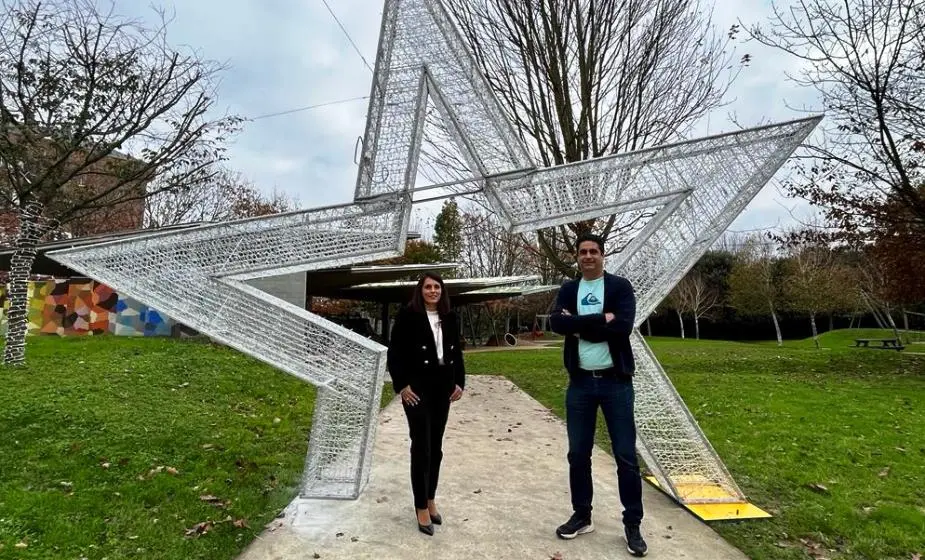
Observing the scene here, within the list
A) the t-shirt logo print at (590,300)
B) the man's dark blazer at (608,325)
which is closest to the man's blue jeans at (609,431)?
the man's dark blazer at (608,325)

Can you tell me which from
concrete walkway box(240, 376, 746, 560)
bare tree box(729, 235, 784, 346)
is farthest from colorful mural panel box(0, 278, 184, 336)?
bare tree box(729, 235, 784, 346)

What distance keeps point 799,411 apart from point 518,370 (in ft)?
23.7

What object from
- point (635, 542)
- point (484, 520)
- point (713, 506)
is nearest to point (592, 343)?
point (635, 542)

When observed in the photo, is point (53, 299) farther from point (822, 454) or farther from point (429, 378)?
point (822, 454)

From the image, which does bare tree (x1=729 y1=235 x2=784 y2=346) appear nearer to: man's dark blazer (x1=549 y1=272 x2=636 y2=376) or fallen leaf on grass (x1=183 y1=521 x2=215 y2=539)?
man's dark blazer (x1=549 y1=272 x2=636 y2=376)

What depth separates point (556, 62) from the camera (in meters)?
9.90

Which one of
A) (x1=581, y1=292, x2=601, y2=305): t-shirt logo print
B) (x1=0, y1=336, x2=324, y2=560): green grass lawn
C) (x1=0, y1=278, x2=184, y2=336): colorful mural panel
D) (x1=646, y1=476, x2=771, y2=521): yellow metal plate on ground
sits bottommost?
(x1=646, y1=476, x2=771, y2=521): yellow metal plate on ground

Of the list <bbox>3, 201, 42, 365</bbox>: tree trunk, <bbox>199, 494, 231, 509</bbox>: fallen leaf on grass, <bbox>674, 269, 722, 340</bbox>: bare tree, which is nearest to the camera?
<bbox>199, 494, 231, 509</bbox>: fallen leaf on grass

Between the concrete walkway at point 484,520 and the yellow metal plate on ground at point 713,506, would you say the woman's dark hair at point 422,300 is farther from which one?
the yellow metal plate on ground at point 713,506

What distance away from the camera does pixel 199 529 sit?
11.8 ft

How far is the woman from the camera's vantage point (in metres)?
3.60

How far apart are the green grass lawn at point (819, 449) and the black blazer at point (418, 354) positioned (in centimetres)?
217

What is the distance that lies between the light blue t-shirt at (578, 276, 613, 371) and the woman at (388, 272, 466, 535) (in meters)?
0.88

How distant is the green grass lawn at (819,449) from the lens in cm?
369
